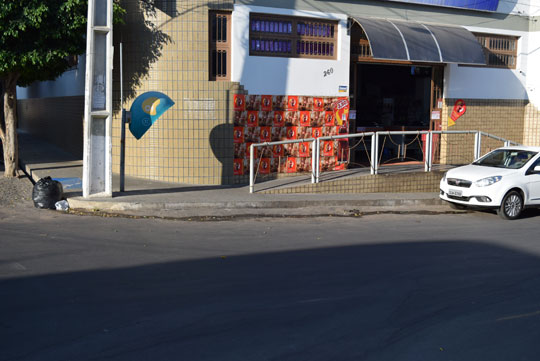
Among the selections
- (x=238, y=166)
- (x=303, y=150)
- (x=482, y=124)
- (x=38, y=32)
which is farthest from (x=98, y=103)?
(x=482, y=124)

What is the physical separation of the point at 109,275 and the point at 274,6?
32.6 feet

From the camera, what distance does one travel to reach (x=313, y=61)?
1570 centimetres

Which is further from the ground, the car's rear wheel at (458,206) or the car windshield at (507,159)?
the car windshield at (507,159)

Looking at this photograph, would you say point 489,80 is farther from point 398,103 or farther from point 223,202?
point 223,202

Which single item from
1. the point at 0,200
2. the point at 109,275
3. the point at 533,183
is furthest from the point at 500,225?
the point at 0,200

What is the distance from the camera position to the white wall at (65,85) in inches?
736

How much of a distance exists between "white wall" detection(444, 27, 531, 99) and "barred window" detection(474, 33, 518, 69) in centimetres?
16

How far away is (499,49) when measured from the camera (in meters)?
19.1

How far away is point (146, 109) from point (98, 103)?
2119 millimetres

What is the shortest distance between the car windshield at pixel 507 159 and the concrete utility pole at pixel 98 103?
8.16 meters

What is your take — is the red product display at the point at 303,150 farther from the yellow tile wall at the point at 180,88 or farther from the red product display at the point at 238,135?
the yellow tile wall at the point at 180,88

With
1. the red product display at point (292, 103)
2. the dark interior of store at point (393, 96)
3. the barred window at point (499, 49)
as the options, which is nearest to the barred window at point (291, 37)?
the red product display at point (292, 103)

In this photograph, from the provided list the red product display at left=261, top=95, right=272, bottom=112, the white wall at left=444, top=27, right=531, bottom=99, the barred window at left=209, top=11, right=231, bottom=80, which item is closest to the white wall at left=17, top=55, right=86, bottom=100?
the barred window at left=209, top=11, right=231, bottom=80

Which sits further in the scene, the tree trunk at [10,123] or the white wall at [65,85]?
the white wall at [65,85]
